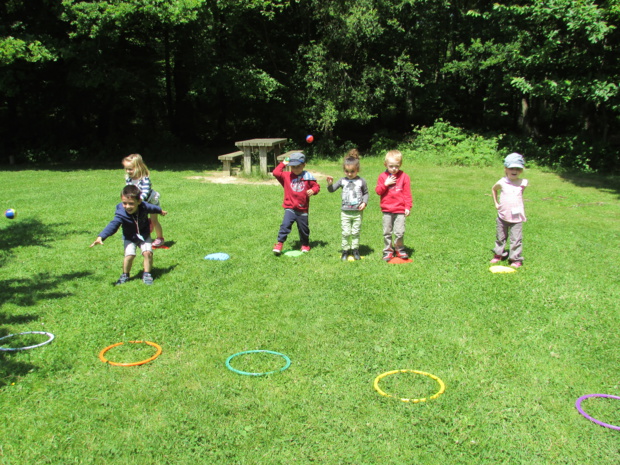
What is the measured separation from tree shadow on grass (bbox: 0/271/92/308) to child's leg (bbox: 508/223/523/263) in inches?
233

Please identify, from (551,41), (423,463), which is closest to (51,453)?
(423,463)

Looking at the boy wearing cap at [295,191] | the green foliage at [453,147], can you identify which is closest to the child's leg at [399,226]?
the boy wearing cap at [295,191]

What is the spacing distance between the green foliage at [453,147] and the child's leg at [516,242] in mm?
12800

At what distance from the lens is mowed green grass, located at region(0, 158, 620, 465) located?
3.51 m

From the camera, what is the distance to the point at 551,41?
16.4 metres

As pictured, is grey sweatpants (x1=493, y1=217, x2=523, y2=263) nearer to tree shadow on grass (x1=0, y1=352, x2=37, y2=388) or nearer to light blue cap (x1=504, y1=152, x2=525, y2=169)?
light blue cap (x1=504, y1=152, x2=525, y2=169)

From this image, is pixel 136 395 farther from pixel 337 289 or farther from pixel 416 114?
pixel 416 114

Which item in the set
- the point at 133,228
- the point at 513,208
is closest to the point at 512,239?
the point at 513,208

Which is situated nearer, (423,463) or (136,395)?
(423,463)

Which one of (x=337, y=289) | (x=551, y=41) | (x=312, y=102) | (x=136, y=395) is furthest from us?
(x=312, y=102)

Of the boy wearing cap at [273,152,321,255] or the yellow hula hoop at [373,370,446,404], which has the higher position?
the boy wearing cap at [273,152,321,255]

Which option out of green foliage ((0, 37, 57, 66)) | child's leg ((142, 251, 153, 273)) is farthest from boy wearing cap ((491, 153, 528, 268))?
green foliage ((0, 37, 57, 66))

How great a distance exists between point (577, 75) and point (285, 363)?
54.0 ft

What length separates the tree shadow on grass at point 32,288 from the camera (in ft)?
20.1
